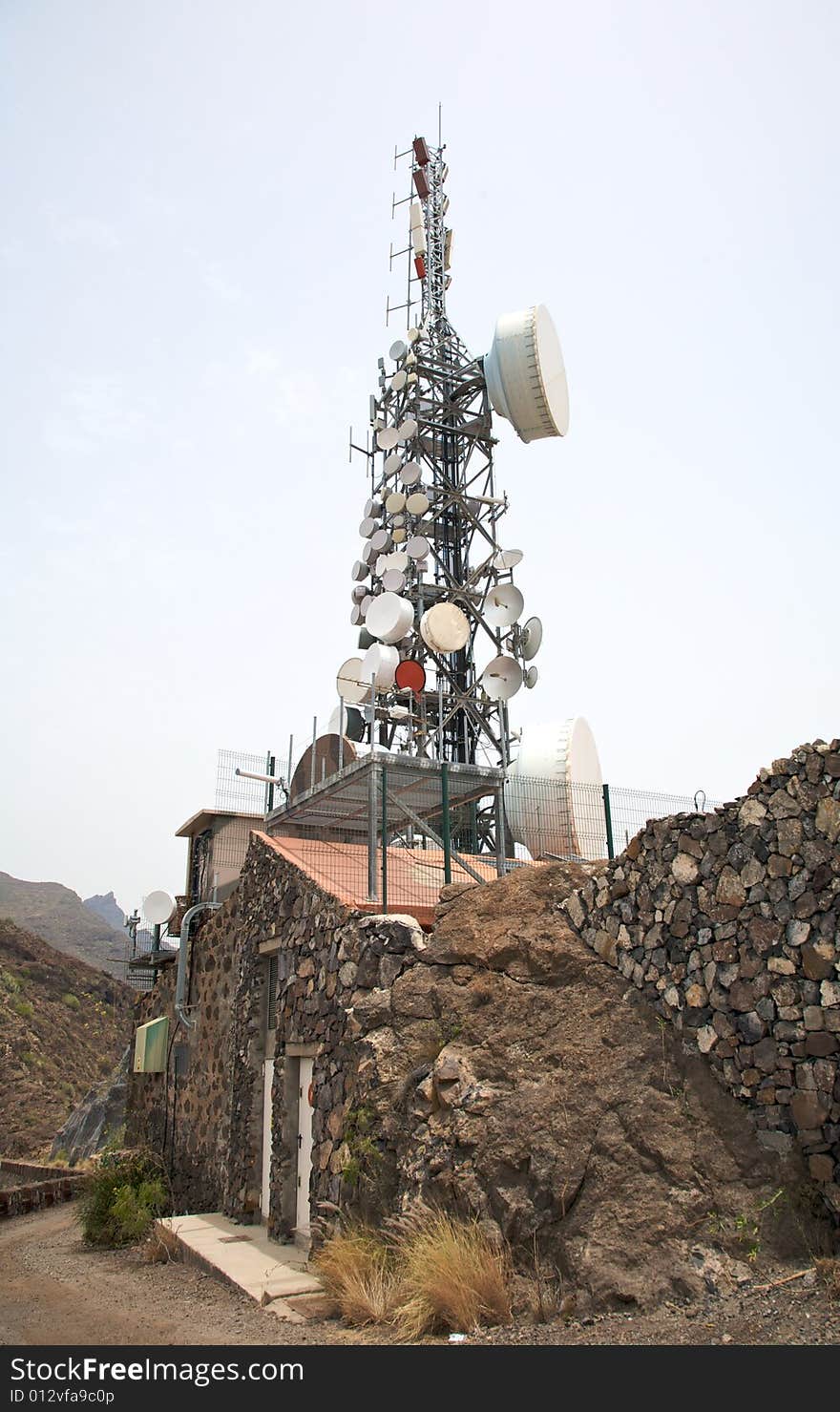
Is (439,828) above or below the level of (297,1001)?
above

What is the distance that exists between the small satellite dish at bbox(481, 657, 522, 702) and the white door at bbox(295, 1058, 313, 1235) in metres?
9.59

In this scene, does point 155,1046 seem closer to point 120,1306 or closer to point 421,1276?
point 120,1306

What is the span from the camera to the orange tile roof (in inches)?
468

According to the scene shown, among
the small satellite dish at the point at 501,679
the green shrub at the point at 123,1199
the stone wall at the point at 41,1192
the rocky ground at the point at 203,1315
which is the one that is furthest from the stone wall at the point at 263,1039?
the small satellite dish at the point at 501,679

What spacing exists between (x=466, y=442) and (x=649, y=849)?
1538 cm

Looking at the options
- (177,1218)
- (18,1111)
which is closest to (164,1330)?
(177,1218)

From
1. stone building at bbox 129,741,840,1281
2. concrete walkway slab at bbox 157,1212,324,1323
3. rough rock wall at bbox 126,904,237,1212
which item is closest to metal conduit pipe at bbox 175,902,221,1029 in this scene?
rough rock wall at bbox 126,904,237,1212

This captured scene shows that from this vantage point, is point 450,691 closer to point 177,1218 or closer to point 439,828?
point 439,828

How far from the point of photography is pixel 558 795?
1474cm

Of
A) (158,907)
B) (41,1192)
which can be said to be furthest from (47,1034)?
(41,1192)

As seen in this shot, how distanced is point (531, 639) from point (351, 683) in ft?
12.8

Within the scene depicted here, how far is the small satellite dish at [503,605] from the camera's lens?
20391 millimetres

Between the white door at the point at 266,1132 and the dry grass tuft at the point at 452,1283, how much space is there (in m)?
5.53

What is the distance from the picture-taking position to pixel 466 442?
872 inches
